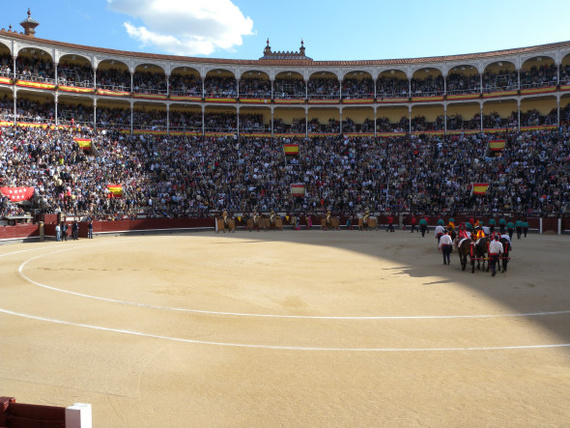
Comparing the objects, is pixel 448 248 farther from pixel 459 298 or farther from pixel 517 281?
pixel 459 298

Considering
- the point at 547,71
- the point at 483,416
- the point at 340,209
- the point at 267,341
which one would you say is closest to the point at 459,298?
the point at 267,341

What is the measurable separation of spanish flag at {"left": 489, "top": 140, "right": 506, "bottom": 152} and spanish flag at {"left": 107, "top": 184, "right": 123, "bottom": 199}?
33.5m

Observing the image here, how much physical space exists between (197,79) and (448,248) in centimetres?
4356

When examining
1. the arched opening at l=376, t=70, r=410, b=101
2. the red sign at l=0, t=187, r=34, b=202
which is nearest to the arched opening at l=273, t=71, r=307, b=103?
the arched opening at l=376, t=70, r=410, b=101

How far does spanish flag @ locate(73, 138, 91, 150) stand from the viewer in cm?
4153

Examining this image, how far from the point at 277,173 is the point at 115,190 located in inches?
575

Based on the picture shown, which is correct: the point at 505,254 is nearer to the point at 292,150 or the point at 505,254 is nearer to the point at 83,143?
the point at 292,150

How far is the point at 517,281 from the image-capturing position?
13.7 metres

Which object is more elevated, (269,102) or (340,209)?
(269,102)

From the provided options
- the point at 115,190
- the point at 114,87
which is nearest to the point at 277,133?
the point at 114,87

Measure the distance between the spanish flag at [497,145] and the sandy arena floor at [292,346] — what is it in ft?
105

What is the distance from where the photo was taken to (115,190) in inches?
1494

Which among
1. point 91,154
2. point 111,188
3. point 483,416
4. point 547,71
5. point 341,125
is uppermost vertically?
point 547,71

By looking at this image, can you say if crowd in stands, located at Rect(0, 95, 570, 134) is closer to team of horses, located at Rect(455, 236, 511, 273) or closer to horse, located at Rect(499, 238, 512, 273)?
horse, located at Rect(499, 238, 512, 273)
